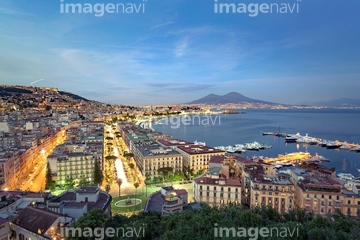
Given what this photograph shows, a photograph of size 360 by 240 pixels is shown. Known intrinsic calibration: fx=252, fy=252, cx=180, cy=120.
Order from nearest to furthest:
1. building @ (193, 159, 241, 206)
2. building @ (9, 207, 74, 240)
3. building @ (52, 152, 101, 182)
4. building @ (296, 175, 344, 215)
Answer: building @ (9, 207, 74, 240) → building @ (296, 175, 344, 215) → building @ (193, 159, 241, 206) → building @ (52, 152, 101, 182)

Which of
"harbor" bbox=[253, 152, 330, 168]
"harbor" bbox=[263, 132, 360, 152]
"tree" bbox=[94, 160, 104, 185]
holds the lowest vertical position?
"harbor" bbox=[253, 152, 330, 168]

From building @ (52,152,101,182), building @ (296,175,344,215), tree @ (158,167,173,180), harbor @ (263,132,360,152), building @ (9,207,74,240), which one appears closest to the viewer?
building @ (9,207,74,240)

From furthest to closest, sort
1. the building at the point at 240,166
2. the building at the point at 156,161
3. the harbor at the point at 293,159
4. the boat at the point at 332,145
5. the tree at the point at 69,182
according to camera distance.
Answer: the boat at the point at 332,145 → the harbor at the point at 293,159 → the building at the point at 156,161 → the tree at the point at 69,182 → the building at the point at 240,166

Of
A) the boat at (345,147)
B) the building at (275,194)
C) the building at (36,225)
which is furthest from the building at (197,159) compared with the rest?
the boat at (345,147)

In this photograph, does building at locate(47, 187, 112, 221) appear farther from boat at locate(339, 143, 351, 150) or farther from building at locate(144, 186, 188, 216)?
boat at locate(339, 143, 351, 150)

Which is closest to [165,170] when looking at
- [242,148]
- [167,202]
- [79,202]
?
[167,202]

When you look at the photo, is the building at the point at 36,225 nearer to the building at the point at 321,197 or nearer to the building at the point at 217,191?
the building at the point at 217,191

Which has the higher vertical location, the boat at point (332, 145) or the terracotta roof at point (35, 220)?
the terracotta roof at point (35, 220)

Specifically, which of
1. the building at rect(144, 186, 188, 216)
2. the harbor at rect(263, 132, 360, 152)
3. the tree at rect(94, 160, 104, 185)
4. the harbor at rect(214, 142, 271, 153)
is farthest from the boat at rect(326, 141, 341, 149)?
the tree at rect(94, 160, 104, 185)

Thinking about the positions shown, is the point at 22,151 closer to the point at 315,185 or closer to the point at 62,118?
the point at 315,185

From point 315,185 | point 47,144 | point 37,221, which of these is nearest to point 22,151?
Result: point 47,144

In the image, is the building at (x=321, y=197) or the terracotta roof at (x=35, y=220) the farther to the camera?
the building at (x=321, y=197)
